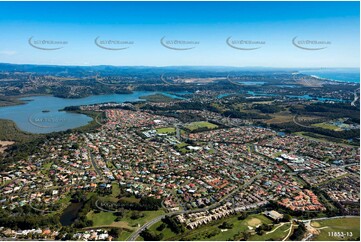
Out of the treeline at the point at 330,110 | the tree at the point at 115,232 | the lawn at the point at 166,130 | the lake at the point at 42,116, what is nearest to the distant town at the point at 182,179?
the tree at the point at 115,232

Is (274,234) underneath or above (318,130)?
underneath

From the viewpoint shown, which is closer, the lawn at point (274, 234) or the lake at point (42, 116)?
the lawn at point (274, 234)

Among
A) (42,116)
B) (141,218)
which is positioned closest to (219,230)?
(141,218)

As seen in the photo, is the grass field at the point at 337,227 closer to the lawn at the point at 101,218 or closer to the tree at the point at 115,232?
the tree at the point at 115,232

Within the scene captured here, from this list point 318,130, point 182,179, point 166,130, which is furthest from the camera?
point 166,130

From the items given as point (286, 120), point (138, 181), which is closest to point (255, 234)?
point (138, 181)

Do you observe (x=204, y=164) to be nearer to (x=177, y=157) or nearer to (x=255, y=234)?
(x=177, y=157)

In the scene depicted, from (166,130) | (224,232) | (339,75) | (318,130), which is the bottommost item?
(224,232)

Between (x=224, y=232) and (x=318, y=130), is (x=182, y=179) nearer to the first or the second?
(x=224, y=232)

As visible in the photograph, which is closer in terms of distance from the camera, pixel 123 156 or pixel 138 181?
pixel 138 181
